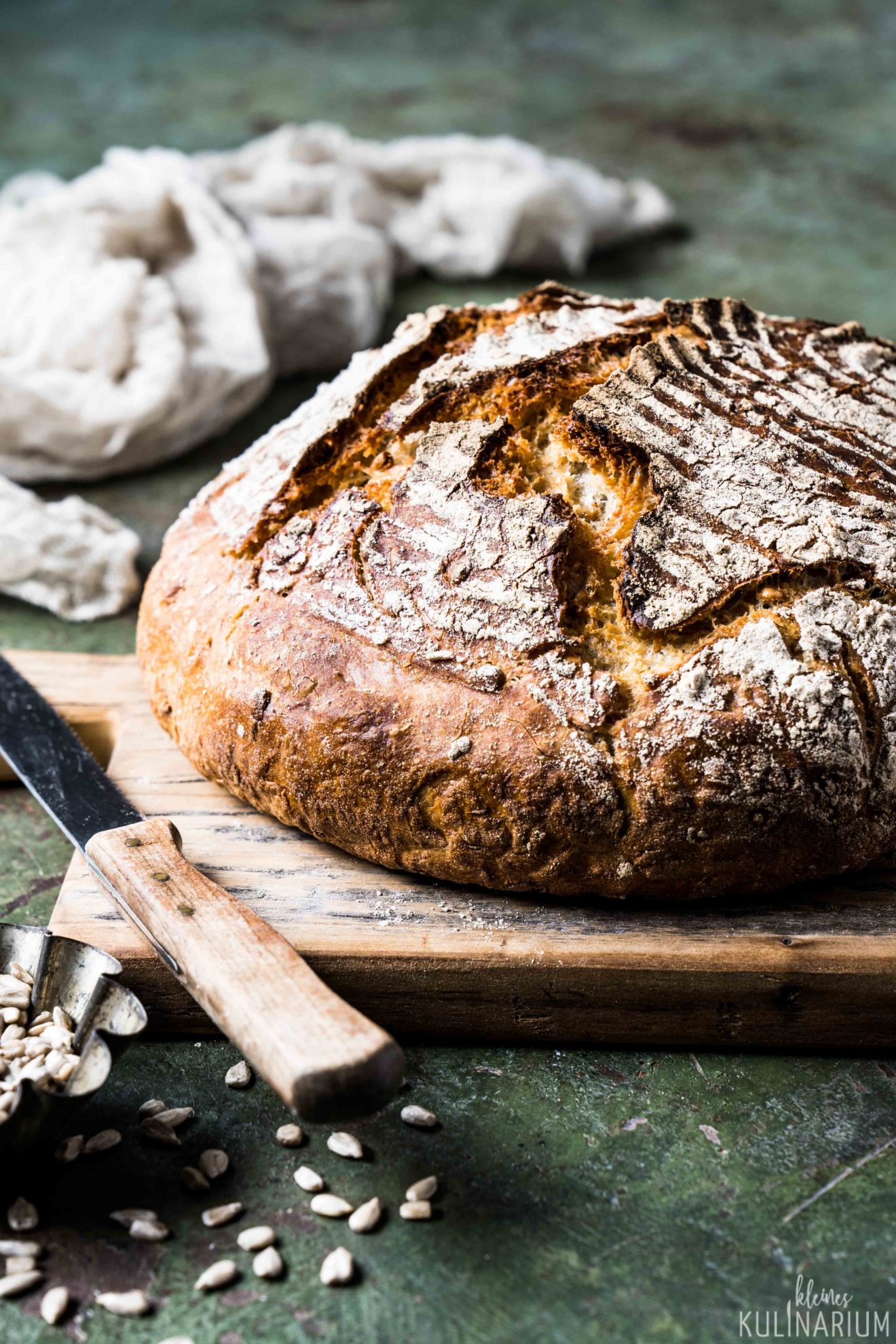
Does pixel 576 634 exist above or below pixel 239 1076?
above

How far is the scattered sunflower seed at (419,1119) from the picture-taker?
142cm

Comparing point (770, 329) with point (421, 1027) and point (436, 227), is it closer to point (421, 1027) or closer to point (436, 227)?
point (421, 1027)

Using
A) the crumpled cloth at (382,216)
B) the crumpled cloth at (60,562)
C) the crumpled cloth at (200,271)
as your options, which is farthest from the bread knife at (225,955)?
the crumpled cloth at (382,216)

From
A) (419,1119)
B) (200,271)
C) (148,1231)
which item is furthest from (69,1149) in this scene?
(200,271)

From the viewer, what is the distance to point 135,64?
5.35 meters

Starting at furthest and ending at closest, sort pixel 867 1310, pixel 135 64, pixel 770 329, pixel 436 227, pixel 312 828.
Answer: pixel 135 64, pixel 436 227, pixel 770 329, pixel 312 828, pixel 867 1310

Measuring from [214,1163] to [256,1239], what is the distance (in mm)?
110

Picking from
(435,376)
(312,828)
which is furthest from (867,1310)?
(435,376)

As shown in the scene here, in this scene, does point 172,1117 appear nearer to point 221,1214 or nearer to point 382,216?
point 221,1214

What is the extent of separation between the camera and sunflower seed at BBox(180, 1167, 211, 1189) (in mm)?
1354

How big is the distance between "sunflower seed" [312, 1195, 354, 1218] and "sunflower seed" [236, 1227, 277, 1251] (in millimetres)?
53

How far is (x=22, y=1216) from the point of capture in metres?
1.31

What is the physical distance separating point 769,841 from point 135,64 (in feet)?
16.4

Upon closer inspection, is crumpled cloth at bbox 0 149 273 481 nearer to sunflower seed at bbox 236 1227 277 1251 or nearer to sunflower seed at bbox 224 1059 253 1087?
sunflower seed at bbox 224 1059 253 1087
